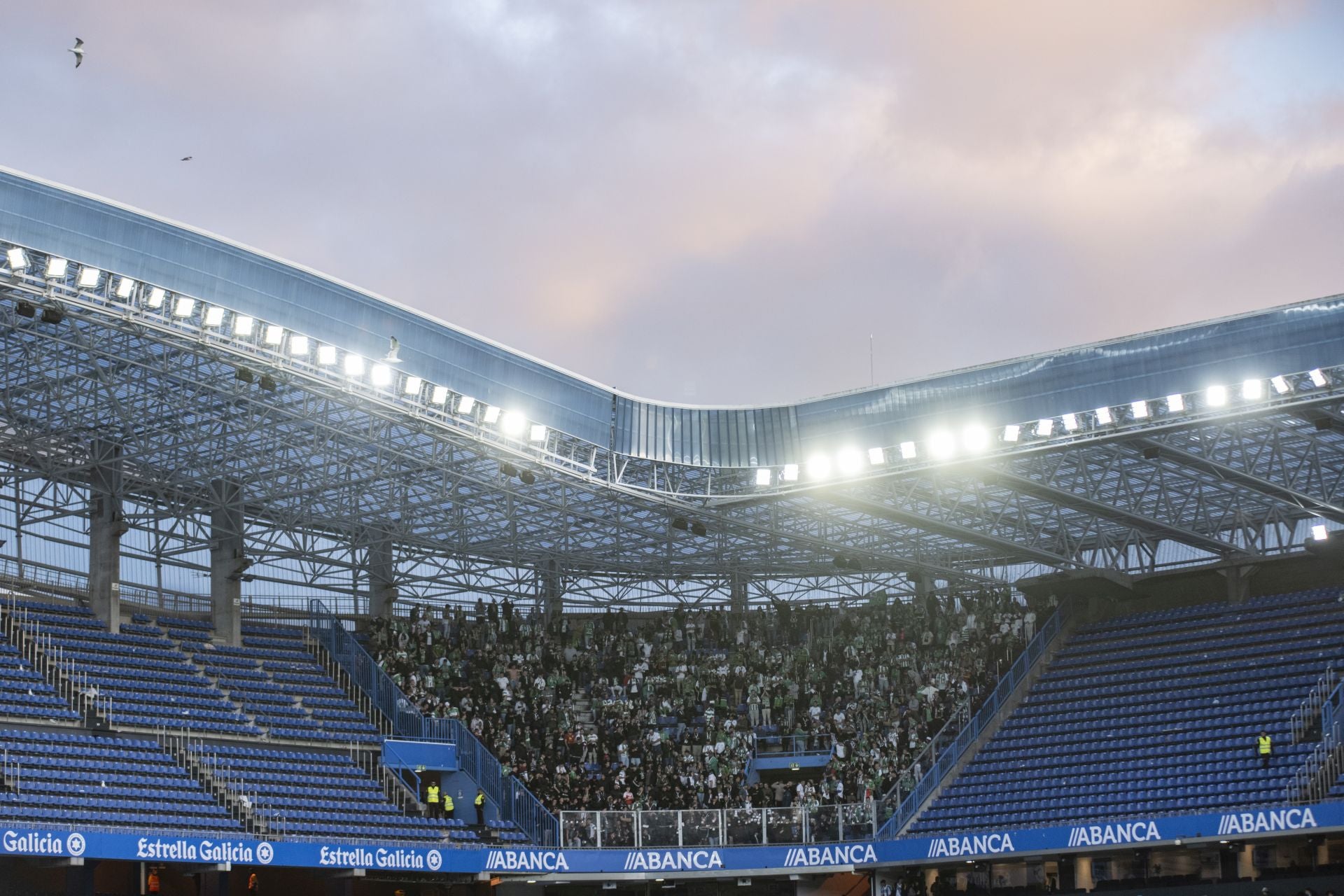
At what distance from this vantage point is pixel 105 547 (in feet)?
149

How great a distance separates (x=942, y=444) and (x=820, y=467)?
343 cm

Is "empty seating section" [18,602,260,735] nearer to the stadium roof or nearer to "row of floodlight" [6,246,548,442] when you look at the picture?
the stadium roof

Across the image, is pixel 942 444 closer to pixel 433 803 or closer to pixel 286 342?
pixel 286 342

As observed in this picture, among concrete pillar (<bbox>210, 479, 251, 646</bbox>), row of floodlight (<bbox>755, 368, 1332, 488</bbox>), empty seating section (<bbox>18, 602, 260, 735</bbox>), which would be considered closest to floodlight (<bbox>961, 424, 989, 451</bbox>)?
row of floodlight (<bbox>755, 368, 1332, 488</bbox>)

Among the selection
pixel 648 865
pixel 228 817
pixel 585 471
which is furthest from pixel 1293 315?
pixel 228 817

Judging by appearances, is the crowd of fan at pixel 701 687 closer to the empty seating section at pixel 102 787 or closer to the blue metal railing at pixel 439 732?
the blue metal railing at pixel 439 732

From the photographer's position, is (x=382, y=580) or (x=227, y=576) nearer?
(x=227, y=576)

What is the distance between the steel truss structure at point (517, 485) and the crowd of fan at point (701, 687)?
6.38 ft

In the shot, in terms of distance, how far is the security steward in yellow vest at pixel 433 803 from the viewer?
146 feet

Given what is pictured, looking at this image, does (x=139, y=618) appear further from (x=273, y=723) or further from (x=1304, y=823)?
(x=1304, y=823)

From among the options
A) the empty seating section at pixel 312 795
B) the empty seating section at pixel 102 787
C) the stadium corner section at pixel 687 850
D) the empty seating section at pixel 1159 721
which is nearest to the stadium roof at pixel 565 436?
the empty seating section at pixel 1159 721

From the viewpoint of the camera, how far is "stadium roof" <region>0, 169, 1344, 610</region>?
36.3 metres

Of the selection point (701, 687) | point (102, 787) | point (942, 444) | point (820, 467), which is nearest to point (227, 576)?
point (102, 787)

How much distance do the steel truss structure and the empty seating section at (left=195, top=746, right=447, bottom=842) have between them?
7355 mm
